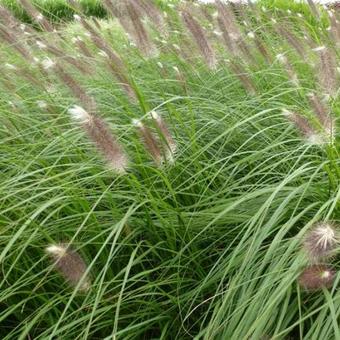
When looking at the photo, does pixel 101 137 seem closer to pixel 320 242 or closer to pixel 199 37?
pixel 320 242

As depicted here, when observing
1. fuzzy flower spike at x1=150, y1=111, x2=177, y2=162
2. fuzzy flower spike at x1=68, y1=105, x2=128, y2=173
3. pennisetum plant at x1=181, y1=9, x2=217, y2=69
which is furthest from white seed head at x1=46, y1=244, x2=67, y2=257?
pennisetum plant at x1=181, y1=9, x2=217, y2=69

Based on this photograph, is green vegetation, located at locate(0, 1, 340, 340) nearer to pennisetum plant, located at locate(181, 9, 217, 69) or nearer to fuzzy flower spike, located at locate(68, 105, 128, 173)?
fuzzy flower spike, located at locate(68, 105, 128, 173)

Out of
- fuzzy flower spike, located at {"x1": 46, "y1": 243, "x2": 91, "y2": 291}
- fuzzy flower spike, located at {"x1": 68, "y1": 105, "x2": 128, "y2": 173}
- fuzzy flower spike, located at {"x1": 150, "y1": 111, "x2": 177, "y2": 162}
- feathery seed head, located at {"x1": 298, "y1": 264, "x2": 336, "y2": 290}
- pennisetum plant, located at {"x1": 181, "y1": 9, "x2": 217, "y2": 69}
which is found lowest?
feathery seed head, located at {"x1": 298, "y1": 264, "x2": 336, "y2": 290}

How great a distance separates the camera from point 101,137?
64.8 inches

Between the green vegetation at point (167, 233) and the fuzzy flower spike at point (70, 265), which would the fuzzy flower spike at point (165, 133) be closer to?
the green vegetation at point (167, 233)

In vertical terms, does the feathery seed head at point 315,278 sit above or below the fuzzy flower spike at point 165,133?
below

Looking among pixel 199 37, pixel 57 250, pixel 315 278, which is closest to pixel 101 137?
pixel 57 250

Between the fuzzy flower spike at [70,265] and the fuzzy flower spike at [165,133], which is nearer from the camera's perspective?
the fuzzy flower spike at [70,265]

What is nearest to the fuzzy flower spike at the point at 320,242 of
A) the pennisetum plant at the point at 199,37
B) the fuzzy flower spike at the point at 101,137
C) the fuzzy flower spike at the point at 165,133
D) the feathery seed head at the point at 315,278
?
the feathery seed head at the point at 315,278

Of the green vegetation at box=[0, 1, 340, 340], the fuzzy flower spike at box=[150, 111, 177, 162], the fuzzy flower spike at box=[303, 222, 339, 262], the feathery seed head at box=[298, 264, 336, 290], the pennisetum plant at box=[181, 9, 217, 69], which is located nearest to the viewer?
the fuzzy flower spike at box=[303, 222, 339, 262]

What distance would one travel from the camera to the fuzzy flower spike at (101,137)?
5.29 ft

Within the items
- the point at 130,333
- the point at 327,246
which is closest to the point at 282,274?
the point at 327,246

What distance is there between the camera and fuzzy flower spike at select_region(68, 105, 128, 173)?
5.29ft

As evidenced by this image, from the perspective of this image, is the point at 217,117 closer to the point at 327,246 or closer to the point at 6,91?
the point at 6,91
